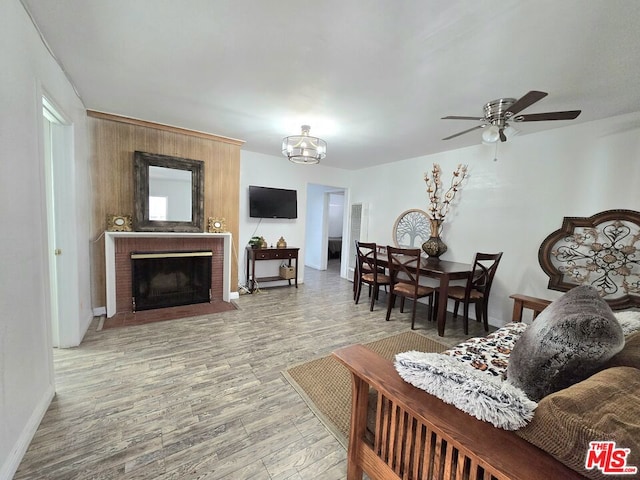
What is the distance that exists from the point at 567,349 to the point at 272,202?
414cm

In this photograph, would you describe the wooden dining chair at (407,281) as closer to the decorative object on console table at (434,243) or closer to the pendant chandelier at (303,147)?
the decorative object on console table at (434,243)

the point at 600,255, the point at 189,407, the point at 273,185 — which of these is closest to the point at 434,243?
the point at 600,255

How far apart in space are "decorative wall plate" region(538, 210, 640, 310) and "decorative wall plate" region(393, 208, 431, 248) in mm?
1544

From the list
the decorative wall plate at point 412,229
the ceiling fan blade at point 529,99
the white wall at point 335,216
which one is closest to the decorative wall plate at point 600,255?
the decorative wall plate at point 412,229

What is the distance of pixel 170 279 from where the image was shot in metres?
3.52

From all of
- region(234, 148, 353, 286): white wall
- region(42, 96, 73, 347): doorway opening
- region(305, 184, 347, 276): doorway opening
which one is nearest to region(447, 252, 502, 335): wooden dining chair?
region(234, 148, 353, 286): white wall

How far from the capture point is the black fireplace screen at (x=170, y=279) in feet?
10.8

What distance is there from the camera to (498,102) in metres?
2.18

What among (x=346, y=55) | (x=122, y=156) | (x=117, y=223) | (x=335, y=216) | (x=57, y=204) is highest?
(x=346, y=55)

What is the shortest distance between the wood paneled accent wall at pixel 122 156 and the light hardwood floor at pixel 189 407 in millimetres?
1116

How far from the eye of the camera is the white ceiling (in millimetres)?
1365

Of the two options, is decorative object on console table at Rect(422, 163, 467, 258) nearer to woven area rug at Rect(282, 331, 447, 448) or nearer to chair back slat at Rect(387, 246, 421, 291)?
chair back slat at Rect(387, 246, 421, 291)

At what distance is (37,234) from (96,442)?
1.27 metres

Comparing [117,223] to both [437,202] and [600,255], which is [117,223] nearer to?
[437,202]
